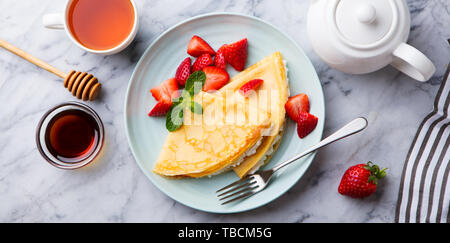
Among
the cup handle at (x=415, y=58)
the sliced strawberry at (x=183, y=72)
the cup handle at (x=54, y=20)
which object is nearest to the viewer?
the cup handle at (x=415, y=58)

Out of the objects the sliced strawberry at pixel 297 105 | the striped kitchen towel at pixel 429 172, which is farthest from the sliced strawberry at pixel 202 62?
the striped kitchen towel at pixel 429 172

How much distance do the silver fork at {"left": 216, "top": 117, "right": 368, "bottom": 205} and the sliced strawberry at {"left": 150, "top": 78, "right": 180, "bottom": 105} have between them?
497 millimetres

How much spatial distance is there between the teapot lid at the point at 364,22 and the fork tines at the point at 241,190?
29.5 inches

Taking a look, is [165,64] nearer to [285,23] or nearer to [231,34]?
[231,34]

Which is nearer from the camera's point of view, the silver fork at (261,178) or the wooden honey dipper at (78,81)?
the silver fork at (261,178)

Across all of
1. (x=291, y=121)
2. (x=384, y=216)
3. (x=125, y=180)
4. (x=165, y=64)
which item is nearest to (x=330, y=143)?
(x=291, y=121)

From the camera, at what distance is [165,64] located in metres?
1.79

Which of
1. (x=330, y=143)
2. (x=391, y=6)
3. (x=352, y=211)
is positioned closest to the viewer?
(x=391, y=6)

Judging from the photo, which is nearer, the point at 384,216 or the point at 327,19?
the point at 327,19

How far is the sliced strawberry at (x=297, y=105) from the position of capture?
1690 mm

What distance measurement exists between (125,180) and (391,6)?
1426mm

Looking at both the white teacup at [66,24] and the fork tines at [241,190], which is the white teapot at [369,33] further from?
the white teacup at [66,24]

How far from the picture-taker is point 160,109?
174cm

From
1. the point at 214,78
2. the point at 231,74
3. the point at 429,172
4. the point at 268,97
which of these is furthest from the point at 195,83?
the point at 429,172
